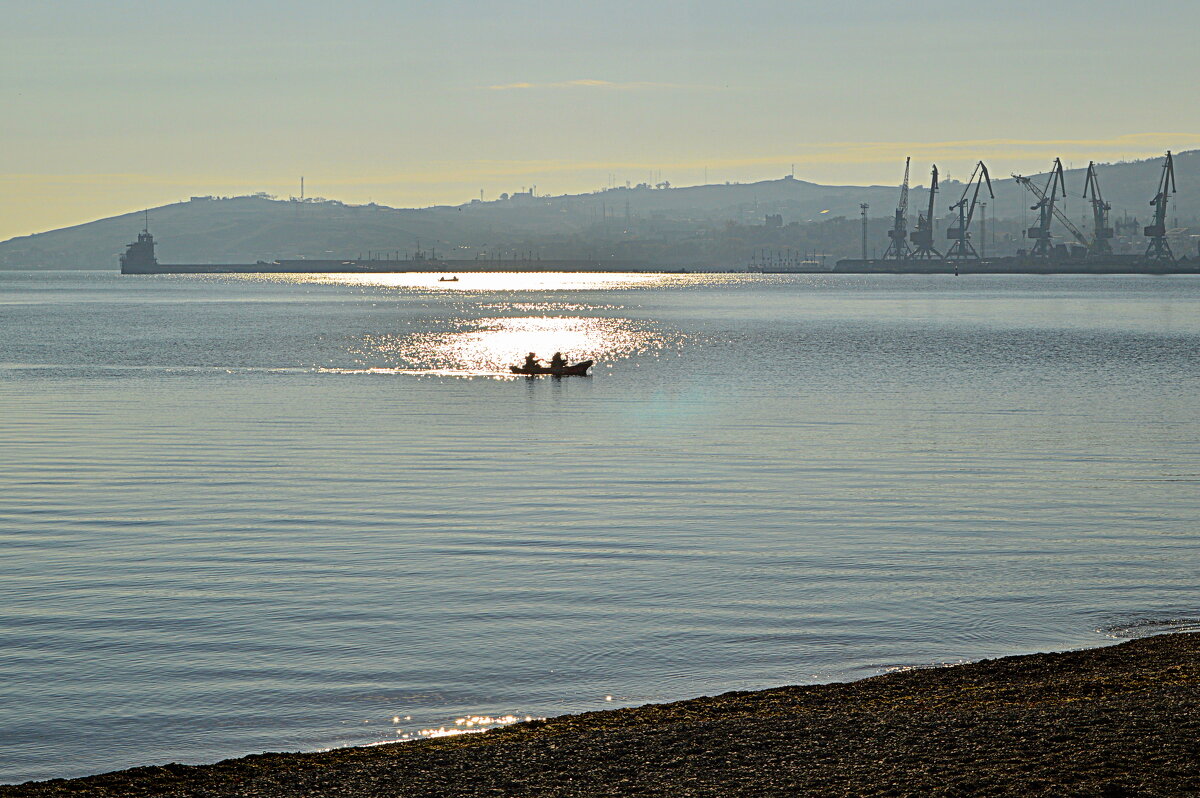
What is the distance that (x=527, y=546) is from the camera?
62.4 ft

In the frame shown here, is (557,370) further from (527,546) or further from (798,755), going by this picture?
(798,755)

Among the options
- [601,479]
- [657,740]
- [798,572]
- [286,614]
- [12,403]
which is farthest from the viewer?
[12,403]

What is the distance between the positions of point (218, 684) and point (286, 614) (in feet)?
8.54

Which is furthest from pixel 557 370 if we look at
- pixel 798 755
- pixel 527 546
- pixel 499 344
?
pixel 798 755

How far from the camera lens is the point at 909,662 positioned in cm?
1314

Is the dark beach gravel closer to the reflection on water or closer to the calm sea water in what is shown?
the calm sea water

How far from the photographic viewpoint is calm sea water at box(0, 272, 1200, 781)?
12414 millimetres

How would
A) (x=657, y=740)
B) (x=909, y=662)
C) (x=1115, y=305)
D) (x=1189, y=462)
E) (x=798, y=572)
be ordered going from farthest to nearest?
(x=1115, y=305)
(x=1189, y=462)
(x=798, y=572)
(x=909, y=662)
(x=657, y=740)

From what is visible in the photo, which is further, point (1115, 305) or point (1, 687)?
point (1115, 305)

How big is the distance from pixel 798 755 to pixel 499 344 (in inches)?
2991

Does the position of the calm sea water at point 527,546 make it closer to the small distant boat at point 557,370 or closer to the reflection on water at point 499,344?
the small distant boat at point 557,370

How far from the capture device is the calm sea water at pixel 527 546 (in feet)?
40.7

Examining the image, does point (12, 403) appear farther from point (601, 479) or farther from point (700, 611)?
point (700, 611)

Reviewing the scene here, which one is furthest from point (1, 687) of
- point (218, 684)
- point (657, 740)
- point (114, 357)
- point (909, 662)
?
point (114, 357)
